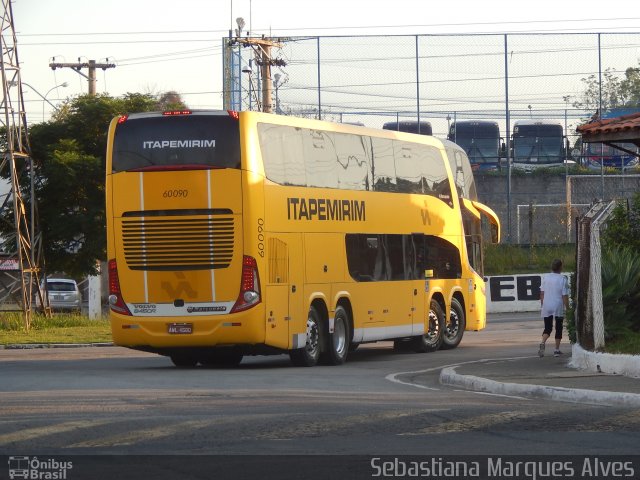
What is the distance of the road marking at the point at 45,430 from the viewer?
11.1 meters

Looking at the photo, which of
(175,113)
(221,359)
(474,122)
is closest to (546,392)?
(175,113)

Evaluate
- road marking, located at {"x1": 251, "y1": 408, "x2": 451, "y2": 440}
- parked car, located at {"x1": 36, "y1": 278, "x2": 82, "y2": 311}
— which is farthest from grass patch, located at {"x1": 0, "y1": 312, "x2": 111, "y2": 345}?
road marking, located at {"x1": 251, "y1": 408, "x2": 451, "y2": 440}

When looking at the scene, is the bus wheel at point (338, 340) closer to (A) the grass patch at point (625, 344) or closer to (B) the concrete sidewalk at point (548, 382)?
(B) the concrete sidewalk at point (548, 382)

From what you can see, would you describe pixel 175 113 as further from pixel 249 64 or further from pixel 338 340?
pixel 249 64

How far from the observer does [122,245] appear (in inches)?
815

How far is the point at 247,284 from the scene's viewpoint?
20172 mm

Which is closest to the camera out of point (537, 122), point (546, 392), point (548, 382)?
point (546, 392)

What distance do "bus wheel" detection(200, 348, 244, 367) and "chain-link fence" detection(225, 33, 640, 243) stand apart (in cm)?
2199

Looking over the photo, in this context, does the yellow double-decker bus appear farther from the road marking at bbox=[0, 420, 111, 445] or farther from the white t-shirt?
the road marking at bbox=[0, 420, 111, 445]

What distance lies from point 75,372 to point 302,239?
451 centimetres

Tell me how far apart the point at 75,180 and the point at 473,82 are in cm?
1401

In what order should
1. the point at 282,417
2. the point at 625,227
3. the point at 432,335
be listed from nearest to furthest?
the point at 282,417 → the point at 625,227 → the point at 432,335

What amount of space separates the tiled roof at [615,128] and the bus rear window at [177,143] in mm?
5551

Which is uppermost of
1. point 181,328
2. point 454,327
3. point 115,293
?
point 115,293
